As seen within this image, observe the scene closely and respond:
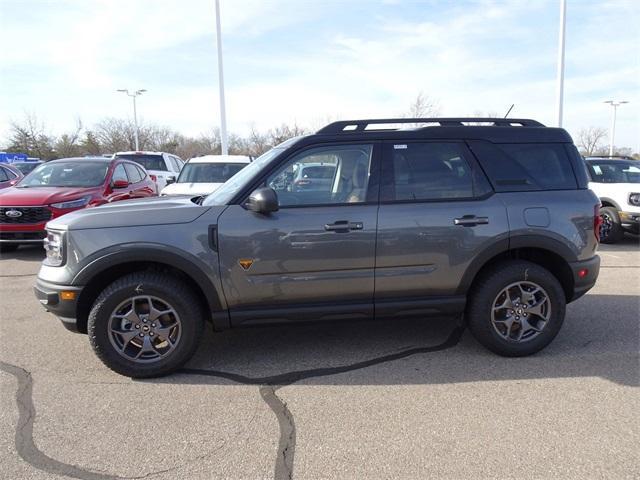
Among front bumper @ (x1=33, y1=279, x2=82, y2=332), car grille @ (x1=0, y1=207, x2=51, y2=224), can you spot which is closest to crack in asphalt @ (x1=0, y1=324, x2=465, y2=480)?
front bumper @ (x1=33, y1=279, x2=82, y2=332)

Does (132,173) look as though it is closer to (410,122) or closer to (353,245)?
(410,122)

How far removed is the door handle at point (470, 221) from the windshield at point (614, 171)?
7.77 m

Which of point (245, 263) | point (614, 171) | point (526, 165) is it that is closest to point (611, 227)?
point (614, 171)

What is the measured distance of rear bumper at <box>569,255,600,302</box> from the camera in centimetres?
391

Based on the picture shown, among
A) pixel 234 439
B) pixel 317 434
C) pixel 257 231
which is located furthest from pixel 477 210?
pixel 234 439

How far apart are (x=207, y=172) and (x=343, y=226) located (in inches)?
287

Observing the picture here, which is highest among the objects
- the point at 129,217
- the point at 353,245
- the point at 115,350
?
the point at 129,217

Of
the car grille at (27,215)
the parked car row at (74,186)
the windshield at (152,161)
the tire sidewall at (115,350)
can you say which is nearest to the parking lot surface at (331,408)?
the tire sidewall at (115,350)

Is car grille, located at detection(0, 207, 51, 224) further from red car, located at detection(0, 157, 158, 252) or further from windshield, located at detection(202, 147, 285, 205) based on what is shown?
windshield, located at detection(202, 147, 285, 205)

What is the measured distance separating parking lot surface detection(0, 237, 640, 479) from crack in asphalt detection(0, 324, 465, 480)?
12 mm

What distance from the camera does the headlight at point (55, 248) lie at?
351cm

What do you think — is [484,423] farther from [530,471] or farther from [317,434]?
[317,434]

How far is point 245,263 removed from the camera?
3.51 m

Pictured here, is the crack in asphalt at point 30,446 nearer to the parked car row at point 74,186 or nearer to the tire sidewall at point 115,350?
the tire sidewall at point 115,350
